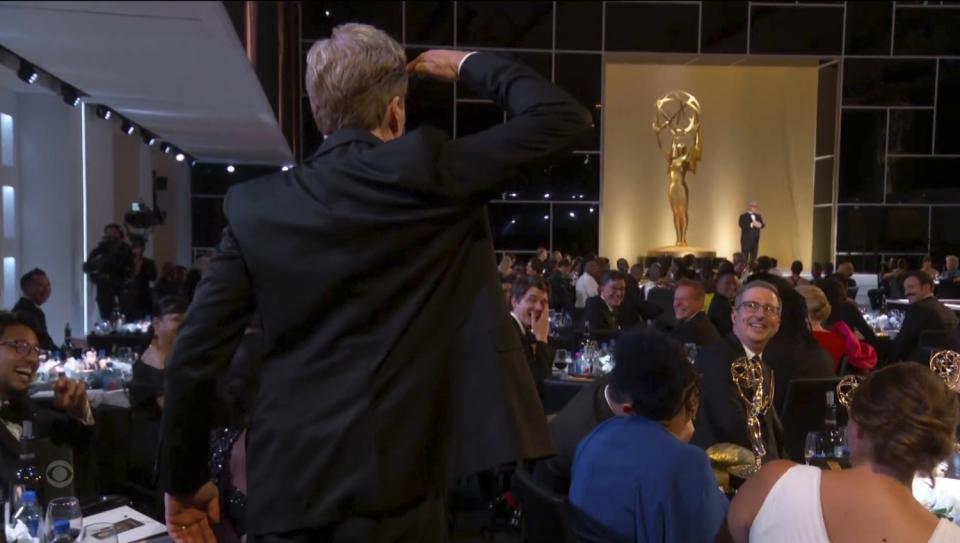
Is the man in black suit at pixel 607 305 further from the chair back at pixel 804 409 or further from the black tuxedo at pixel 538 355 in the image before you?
the chair back at pixel 804 409

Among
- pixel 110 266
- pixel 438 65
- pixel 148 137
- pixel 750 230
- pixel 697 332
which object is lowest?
pixel 697 332

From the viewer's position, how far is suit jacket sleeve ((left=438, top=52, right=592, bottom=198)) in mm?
1180

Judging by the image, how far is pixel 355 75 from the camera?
46.8 inches

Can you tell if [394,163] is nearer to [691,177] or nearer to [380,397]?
[380,397]

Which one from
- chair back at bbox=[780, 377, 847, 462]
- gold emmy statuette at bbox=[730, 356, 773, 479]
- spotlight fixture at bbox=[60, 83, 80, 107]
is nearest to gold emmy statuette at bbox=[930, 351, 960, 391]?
gold emmy statuette at bbox=[730, 356, 773, 479]

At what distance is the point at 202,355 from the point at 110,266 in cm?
783

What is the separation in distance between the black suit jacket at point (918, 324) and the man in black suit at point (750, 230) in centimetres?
820

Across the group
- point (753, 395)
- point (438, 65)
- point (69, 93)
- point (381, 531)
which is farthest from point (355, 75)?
point (69, 93)

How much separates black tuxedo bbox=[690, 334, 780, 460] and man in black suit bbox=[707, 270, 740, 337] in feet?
10.9

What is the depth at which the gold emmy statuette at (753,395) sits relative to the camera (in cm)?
279

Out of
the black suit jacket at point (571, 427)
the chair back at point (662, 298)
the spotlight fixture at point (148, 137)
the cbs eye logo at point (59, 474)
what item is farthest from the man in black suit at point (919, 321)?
the spotlight fixture at point (148, 137)

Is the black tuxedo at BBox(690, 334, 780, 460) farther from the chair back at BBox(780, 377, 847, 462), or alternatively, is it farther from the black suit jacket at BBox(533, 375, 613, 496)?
the chair back at BBox(780, 377, 847, 462)

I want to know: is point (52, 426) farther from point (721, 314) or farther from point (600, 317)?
point (721, 314)

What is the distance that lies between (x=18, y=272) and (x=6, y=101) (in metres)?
1.75
